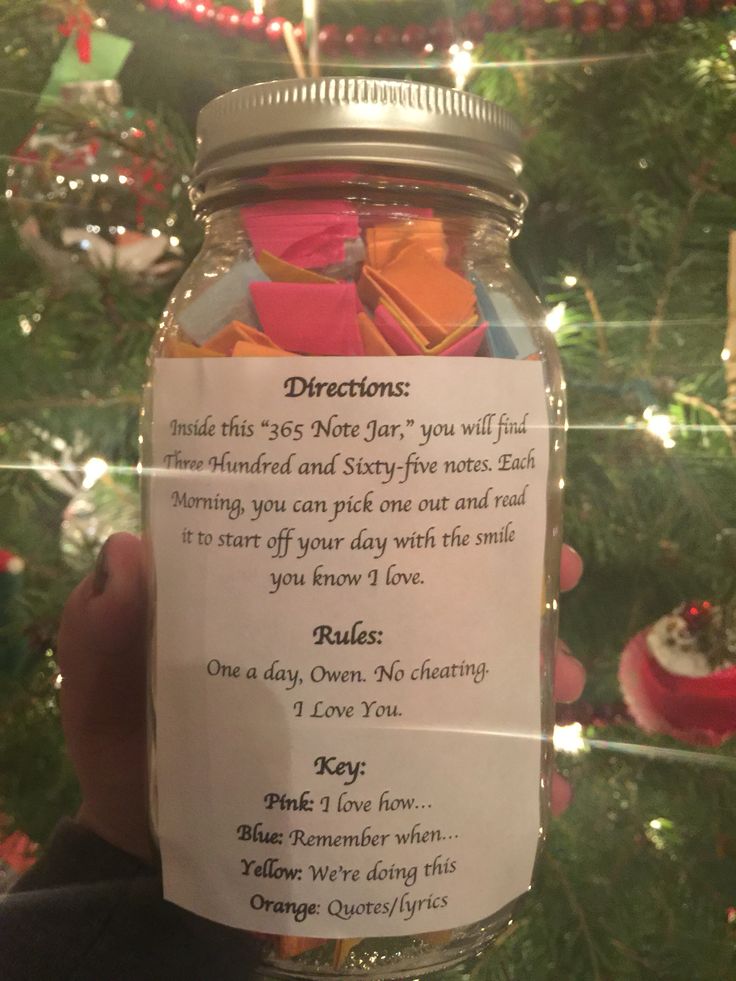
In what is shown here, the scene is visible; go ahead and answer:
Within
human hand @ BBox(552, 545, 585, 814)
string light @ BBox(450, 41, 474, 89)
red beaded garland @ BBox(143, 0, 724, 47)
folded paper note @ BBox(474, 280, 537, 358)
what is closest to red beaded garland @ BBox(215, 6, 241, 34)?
red beaded garland @ BBox(143, 0, 724, 47)

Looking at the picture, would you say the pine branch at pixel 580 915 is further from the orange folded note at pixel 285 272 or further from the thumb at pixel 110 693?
the orange folded note at pixel 285 272

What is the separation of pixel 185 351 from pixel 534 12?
0.27m

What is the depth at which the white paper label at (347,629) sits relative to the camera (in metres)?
0.30

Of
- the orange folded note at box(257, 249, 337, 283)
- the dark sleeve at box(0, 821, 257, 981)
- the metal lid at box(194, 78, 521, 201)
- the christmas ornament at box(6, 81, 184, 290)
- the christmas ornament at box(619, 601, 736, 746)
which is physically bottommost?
the dark sleeve at box(0, 821, 257, 981)

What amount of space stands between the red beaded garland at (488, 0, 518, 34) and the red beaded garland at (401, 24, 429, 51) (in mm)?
36

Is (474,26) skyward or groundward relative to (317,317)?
skyward

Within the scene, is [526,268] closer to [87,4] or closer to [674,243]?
[674,243]

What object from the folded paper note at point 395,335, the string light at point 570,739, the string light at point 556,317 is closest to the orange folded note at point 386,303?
the folded paper note at point 395,335

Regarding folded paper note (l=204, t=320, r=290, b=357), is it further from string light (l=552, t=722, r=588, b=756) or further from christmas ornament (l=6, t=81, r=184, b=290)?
string light (l=552, t=722, r=588, b=756)

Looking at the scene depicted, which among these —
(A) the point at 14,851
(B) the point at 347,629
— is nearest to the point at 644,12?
(B) the point at 347,629

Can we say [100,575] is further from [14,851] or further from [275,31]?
[275,31]

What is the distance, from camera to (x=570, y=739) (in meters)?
0.47

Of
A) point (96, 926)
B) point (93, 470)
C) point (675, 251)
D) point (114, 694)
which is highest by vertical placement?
point (675, 251)

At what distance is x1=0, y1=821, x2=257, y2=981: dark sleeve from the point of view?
41cm
